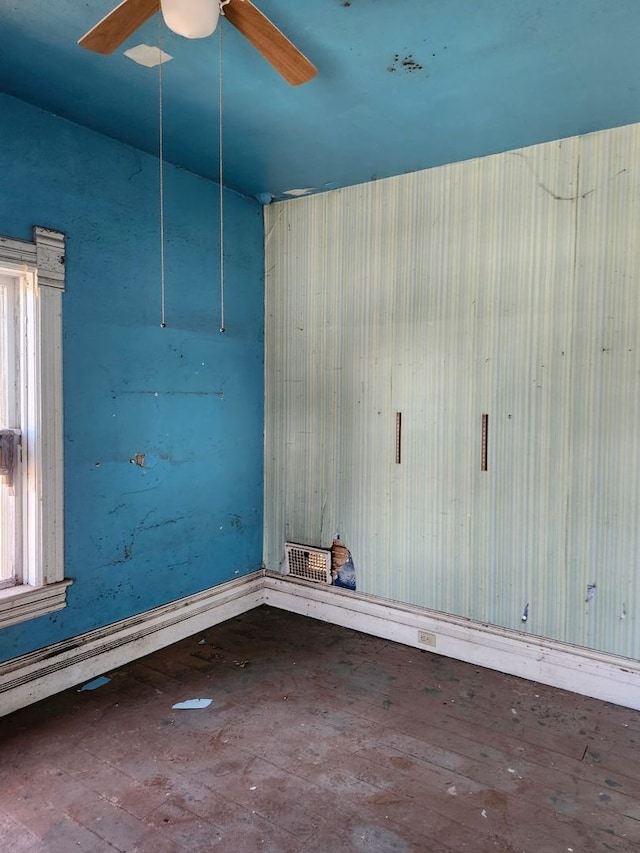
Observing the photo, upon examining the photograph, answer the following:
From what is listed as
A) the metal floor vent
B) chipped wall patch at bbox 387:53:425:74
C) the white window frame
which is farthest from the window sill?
chipped wall patch at bbox 387:53:425:74

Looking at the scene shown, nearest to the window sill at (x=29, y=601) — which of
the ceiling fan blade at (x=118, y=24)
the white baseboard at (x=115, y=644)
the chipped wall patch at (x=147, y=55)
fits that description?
the white baseboard at (x=115, y=644)

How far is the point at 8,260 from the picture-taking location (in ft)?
7.72

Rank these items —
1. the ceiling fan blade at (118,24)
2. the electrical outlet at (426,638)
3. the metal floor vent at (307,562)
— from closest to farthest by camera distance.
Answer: the ceiling fan blade at (118,24), the electrical outlet at (426,638), the metal floor vent at (307,562)

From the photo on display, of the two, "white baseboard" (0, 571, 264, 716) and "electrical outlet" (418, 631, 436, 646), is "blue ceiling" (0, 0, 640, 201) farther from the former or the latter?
"electrical outlet" (418, 631, 436, 646)

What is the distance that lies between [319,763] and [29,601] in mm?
1448

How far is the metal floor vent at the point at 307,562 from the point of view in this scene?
3519 millimetres

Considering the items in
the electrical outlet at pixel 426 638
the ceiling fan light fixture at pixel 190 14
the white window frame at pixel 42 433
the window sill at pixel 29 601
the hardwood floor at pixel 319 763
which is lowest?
the hardwood floor at pixel 319 763

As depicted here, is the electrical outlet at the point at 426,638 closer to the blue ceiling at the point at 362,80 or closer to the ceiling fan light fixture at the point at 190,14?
the blue ceiling at the point at 362,80

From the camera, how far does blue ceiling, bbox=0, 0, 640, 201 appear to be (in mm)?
1816

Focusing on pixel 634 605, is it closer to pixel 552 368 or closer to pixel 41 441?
pixel 552 368

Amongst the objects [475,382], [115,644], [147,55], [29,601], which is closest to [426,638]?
[475,382]

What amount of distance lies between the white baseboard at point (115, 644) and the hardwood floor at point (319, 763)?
3.1 inches

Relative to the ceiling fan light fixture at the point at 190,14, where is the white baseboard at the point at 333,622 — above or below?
below

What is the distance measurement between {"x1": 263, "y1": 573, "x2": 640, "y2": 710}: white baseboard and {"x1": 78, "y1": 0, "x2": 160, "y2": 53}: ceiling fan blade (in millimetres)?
2922
